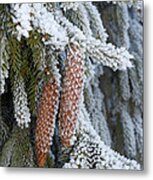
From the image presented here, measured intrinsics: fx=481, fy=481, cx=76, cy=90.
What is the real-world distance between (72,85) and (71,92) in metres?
0.03

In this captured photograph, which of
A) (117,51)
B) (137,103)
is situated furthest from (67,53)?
(137,103)

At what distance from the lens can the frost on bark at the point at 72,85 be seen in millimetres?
1781

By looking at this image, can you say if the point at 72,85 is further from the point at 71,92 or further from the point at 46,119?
the point at 46,119

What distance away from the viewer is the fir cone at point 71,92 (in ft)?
5.96

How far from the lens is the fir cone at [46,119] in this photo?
6.02ft

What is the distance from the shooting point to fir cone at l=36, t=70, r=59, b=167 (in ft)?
6.02

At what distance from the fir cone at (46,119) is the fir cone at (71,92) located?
0.10 ft

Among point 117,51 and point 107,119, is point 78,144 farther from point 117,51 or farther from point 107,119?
point 117,51

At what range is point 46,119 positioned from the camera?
72.5 inches

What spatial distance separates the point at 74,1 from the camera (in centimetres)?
184

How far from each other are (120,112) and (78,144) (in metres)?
0.20

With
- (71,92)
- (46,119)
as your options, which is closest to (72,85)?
(71,92)

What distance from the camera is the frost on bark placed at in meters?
1.78

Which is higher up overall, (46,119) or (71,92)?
(71,92)
